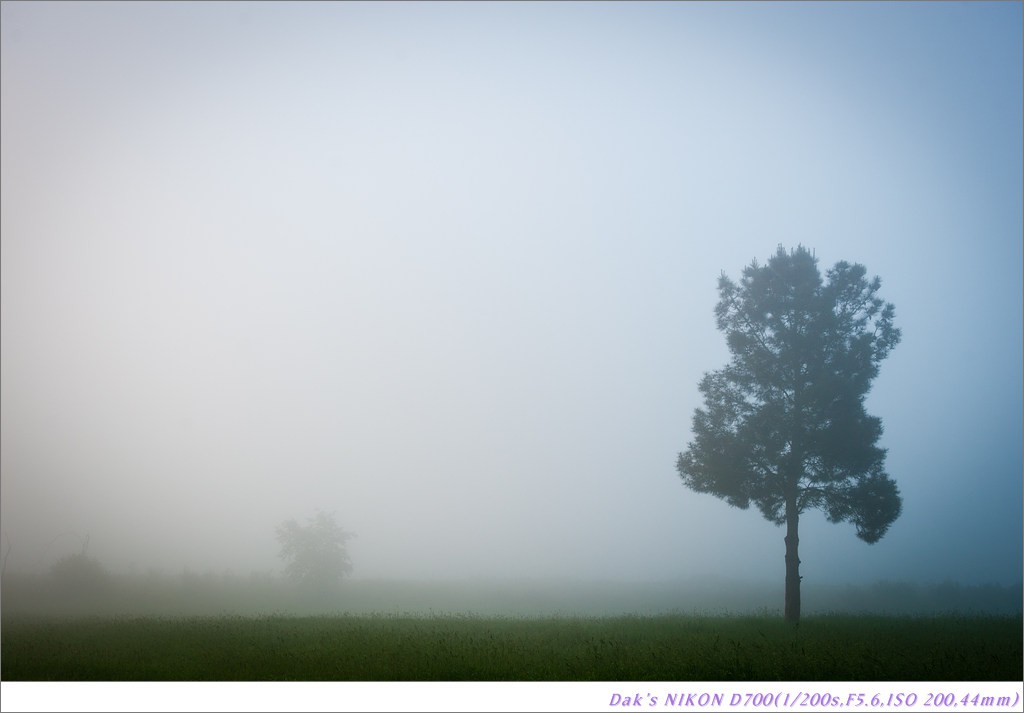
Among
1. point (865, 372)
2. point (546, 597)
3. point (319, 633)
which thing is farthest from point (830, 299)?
point (546, 597)

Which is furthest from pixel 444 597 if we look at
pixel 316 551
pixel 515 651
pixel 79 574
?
pixel 515 651

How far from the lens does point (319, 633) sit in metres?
17.2

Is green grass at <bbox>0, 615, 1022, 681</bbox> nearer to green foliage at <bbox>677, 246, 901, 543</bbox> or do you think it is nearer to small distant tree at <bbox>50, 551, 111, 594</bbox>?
green foliage at <bbox>677, 246, 901, 543</bbox>

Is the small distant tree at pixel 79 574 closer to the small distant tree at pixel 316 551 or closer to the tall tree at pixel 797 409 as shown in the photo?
the small distant tree at pixel 316 551

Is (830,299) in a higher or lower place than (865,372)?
higher

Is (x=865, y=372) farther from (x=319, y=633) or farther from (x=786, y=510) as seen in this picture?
(x=319, y=633)

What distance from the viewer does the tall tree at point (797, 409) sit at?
66.2 feet

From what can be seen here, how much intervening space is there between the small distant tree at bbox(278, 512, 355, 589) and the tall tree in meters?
32.1

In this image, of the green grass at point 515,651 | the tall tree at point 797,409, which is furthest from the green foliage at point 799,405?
the green grass at point 515,651

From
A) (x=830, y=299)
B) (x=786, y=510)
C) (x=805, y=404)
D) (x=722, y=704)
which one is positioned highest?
(x=830, y=299)

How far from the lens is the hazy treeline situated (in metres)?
26.4

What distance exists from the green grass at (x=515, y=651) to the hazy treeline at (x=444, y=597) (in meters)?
5.54

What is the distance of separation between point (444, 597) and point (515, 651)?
21.8m

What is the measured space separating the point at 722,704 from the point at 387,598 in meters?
27.8
